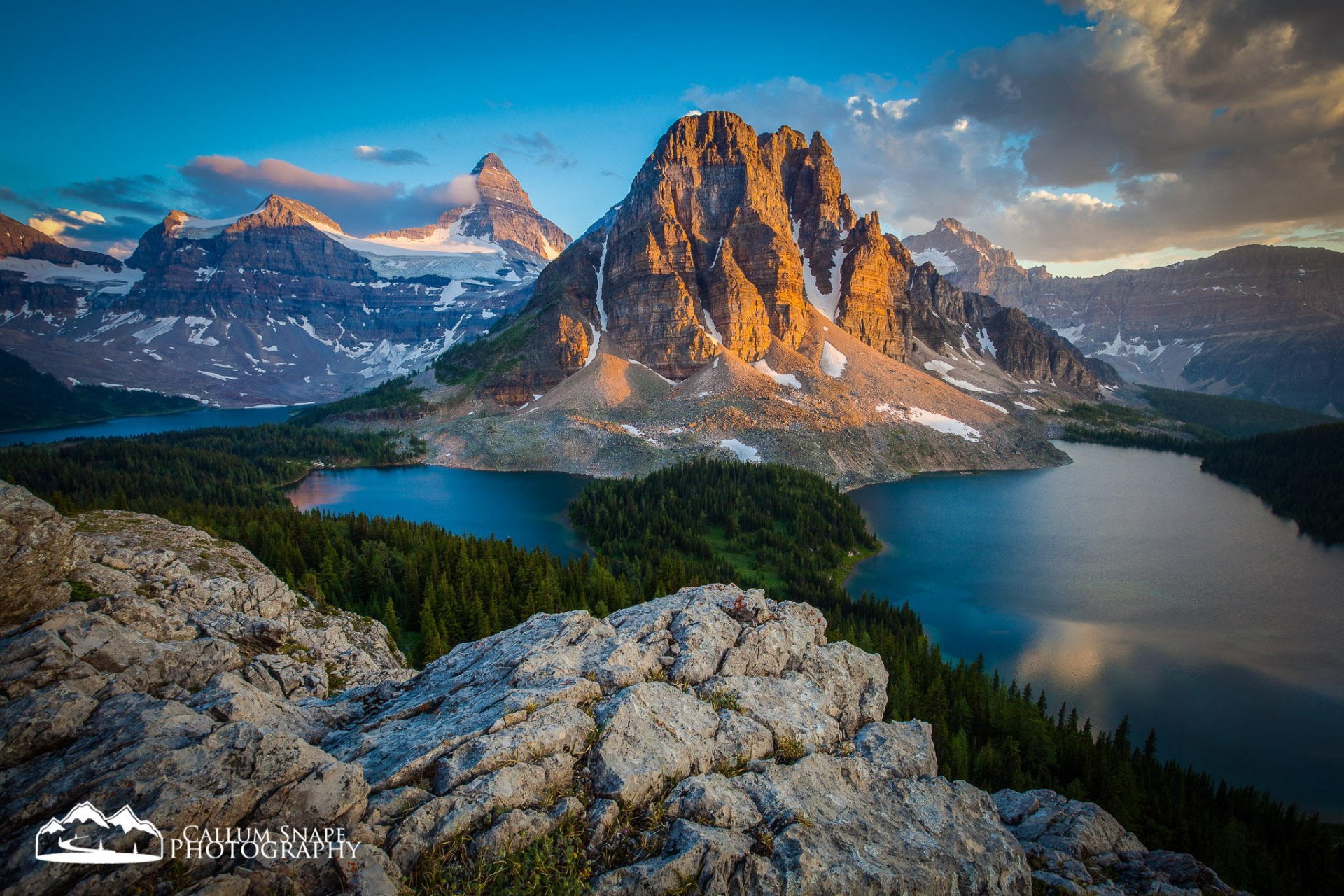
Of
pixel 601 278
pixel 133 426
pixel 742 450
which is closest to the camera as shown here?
pixel 742 450

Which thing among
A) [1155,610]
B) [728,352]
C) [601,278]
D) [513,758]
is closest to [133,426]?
[601,278]

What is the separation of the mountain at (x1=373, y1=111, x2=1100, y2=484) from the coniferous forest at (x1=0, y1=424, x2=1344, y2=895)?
24149 millimetres

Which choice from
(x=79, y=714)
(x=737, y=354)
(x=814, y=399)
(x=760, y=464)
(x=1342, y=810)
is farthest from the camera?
(x=737, y=354)

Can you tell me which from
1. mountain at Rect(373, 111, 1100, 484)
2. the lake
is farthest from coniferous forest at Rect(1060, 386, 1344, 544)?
mountain at Rect(373, 111, 1100, 484)

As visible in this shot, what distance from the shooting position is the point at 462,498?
81.1 meters

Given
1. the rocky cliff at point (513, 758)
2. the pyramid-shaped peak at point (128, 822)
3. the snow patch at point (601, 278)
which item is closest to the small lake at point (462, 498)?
the rocky cliff at point (513, 758)

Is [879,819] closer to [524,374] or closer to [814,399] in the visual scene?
[814,399]

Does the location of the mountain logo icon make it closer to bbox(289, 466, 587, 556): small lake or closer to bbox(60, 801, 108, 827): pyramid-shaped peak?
bbox(60, 801, 108, 827): pyramid-shaped peak

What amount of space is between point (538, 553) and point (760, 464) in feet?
149

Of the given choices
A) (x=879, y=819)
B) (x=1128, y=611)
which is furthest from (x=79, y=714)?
(x=1128, y=611)

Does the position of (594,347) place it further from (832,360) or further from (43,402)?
(43,402)

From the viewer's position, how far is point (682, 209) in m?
139

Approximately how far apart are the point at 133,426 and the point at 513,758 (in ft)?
731

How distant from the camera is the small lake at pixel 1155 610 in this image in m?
31.6
